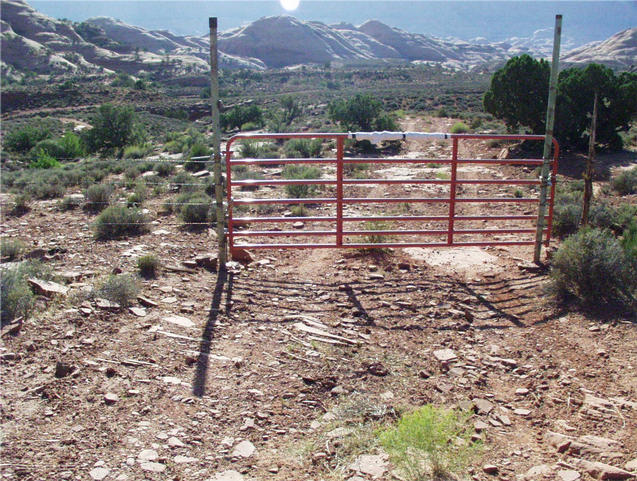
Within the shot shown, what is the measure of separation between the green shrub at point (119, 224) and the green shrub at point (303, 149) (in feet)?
36.5

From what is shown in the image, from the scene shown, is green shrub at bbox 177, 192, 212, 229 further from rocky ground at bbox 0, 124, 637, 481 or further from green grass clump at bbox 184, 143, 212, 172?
green grass clump at bbox 184, 143, 212, 172

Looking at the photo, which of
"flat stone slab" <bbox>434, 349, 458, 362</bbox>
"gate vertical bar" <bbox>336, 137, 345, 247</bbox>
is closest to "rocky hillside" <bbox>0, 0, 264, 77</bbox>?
"gate vertical bar" <bbox>336, 137, 345, 247</bbox>

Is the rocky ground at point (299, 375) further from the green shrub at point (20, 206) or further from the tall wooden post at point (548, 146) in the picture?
the green shrub at point (20, 206)

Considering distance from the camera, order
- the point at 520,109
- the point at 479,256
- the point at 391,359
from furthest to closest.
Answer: the point at 520,109 → the point at 479,256 → the point at 391,359

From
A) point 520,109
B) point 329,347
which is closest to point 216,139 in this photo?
point 329,347

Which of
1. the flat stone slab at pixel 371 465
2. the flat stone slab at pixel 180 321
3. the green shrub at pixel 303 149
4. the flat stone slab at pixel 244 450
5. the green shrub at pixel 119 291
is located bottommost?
the flat stone slab at pixel 244 450

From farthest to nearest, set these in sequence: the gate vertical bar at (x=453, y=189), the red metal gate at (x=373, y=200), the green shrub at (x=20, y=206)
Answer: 1. the green shrub at (x=20, y=206)
2. the gate vertical bar at (x=453, y=189)
3. the red metal gate at (x=373, y=200)

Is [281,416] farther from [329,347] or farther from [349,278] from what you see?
[349,278]

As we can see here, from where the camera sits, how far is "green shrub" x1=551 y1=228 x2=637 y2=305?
6.54 meters

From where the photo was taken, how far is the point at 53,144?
2789 cm

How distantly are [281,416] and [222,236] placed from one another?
3.87 meters

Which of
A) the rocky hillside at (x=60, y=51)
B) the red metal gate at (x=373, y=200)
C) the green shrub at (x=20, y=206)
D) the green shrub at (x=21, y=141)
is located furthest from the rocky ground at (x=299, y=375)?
the rocky hillside at (x=60, y=51)

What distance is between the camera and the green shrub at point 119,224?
31.4 ft

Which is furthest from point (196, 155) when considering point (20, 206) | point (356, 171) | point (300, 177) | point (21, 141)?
point (21, 141)
